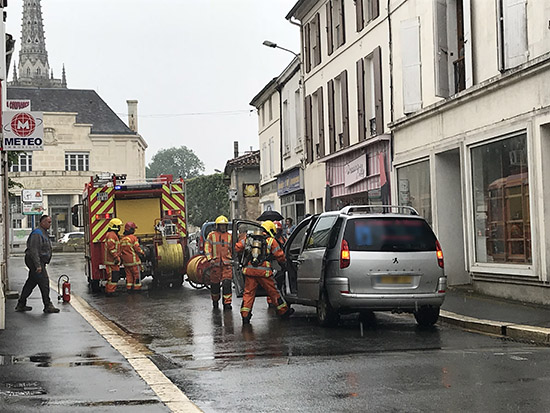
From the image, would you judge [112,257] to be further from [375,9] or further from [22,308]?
[375,9]

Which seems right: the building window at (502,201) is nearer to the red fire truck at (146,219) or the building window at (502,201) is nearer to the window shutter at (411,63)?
the window shutter at (411,63)

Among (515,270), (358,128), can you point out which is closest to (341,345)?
(515,270)

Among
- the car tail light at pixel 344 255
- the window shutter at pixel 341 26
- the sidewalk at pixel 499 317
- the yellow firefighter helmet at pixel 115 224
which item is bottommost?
the sidewalk at pixel 499 317

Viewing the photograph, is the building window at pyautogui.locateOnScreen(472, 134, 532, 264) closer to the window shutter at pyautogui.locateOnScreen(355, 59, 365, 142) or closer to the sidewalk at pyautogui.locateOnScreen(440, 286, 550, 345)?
the sidewalk at pyautogui.locateOnScreen(440, 286, 550, 345)

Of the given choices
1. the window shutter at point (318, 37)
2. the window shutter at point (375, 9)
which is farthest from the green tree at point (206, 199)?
the window shutter at point (375, 9)

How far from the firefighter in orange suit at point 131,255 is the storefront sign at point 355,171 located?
22.1 ft

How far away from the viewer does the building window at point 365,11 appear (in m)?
23.1

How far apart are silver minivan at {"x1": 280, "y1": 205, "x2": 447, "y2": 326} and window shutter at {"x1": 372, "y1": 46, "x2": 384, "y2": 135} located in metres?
10.2

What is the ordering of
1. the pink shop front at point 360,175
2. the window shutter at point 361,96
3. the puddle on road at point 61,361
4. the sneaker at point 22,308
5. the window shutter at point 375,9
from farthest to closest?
1. the window shutter at point 361,96
2. the window shutter at point 375,9
3. the pink shop front at point 360,175
4. the sneaker at point 22,308
5. the puddle on road at point 61,361

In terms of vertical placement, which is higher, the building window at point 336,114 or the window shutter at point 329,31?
the window shutter at point 329,31

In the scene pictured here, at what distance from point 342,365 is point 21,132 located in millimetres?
9767

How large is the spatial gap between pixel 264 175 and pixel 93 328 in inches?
1253

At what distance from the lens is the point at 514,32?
14555mm

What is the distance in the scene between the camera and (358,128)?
2488 cm
